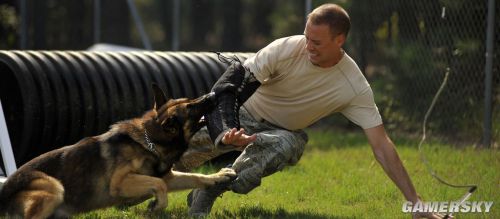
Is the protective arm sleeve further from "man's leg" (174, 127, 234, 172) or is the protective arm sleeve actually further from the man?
"man's leg" (174, 127, 234, 172)

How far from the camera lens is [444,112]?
10094 mm

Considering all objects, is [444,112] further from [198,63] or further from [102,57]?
[102,57]

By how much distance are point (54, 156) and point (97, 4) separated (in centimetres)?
958

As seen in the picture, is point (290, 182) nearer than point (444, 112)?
Yes

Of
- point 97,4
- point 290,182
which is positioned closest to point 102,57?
point 290,182

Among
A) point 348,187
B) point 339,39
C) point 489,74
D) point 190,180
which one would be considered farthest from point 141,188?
point 489,74

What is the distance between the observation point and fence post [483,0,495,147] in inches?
363

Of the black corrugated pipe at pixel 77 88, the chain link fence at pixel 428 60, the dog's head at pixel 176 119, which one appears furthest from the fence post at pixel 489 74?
the dog's head at pixel 176 119

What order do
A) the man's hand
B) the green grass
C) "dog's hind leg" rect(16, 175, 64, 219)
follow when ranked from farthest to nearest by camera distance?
the green grass
"dog's hind leg" rect(16, 175, 64, 219)
the man's hand

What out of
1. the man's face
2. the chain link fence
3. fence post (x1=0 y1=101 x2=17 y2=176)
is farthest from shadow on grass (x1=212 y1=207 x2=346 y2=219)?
the chain link fence

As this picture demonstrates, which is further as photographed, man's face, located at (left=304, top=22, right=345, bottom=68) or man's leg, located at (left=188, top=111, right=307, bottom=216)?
man's leg, located at (left=188, top=111, right=307, bottom=216)

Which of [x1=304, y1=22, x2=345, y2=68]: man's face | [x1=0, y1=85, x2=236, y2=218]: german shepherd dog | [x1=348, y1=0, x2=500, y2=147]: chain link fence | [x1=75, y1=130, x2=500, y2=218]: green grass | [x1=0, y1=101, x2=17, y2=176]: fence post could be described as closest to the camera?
[x1=0, y1=85, x2=236, y2=218]: german shepherd dog

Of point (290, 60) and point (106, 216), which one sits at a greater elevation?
point (290, 60)

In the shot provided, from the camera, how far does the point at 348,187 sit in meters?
7.29
